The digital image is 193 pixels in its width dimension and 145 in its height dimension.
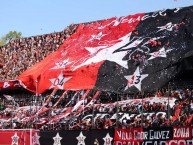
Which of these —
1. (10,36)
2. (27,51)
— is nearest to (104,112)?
(27,51)

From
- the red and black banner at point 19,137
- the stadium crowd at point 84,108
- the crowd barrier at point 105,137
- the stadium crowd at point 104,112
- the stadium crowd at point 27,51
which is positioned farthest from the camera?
the stadium crowd at point 27,51

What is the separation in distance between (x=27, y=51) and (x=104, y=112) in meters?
16.1

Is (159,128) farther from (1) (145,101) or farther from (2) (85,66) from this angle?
(2) (85,66)

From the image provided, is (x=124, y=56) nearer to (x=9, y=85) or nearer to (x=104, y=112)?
(x=104, y=112)

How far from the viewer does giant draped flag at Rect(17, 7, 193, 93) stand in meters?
21.1

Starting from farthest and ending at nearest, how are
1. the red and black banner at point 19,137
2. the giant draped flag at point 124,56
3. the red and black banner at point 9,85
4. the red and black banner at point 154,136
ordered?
the red and black banner at point 9,85
the giant draped flag at point 124,56
the red and black banner at point 19,137
the red and black banner at point 154,136

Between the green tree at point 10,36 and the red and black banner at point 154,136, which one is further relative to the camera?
the green tree at point 10,36

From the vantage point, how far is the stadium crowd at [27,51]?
33094 mm

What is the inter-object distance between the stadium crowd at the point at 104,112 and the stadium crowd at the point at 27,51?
539 cm

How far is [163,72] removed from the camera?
20.8 meters

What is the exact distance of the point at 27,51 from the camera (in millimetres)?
35625

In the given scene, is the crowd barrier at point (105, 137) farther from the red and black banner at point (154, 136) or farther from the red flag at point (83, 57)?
the red flag at point (83, 57)

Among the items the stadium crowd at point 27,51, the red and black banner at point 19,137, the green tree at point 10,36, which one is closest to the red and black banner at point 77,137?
the red and black banner at point 19,137

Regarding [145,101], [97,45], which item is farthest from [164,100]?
[97,45]
